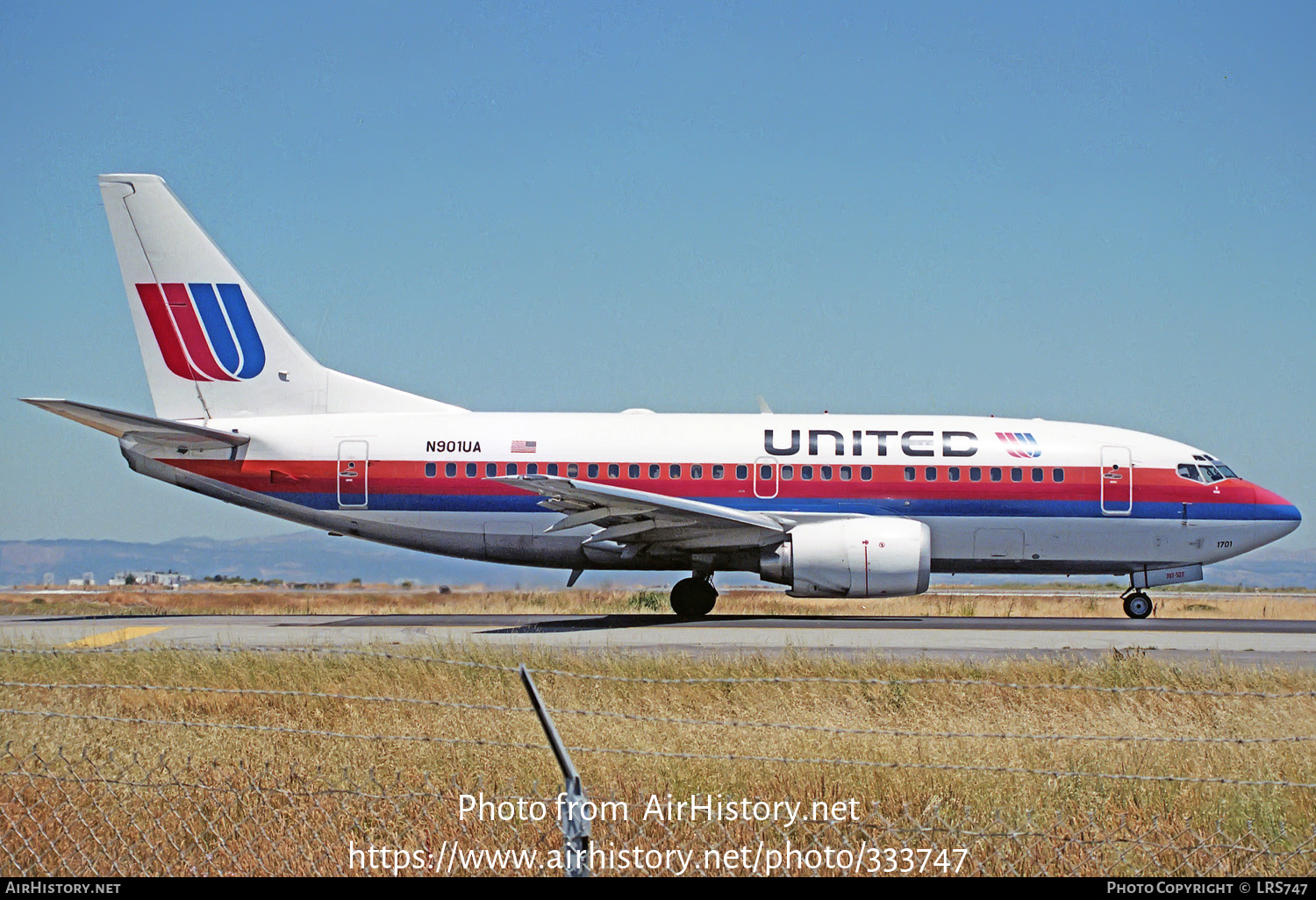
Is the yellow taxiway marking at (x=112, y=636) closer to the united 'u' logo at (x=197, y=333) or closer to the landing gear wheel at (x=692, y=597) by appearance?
the united 'u' logo at (x=197, y=333)

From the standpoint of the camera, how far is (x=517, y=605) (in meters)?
29.0

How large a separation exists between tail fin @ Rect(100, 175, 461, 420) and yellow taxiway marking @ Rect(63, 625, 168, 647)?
5463 mm

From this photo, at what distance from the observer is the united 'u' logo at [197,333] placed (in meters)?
24.3

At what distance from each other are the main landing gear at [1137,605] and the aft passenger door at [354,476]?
15230 mm

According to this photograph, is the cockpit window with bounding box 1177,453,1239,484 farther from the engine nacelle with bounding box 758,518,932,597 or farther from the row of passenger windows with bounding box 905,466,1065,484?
the engine nacelle with bounding box 758,518,932,597

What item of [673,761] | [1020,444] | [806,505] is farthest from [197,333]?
[673,761]

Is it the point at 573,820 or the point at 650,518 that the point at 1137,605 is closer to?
the point at 650,518

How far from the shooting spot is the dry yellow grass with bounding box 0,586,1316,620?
2689 centimetres

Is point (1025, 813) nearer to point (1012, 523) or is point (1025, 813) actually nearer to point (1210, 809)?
point (1210, 809)

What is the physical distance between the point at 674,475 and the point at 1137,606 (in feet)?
32.1

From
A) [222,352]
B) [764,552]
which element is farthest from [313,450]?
[764,552]

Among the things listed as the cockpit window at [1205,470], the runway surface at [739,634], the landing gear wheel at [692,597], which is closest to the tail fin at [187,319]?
the runway surface at [739,634]
